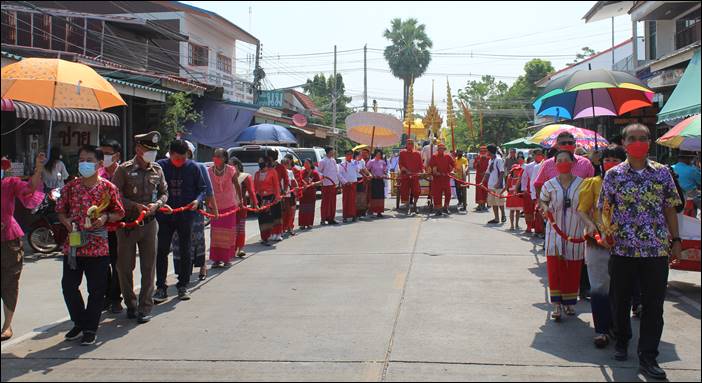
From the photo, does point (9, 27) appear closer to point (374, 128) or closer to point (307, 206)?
point (374, 128)

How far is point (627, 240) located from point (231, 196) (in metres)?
6.18

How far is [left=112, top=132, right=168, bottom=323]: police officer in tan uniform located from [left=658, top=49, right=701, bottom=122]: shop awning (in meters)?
5.28

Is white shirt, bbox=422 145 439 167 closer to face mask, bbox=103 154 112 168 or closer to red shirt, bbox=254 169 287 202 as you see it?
red shirt, bbox=254 169 287 202

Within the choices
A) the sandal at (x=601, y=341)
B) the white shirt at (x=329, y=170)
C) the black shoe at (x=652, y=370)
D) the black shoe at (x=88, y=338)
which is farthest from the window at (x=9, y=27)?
the black shoe at (x=652, y=370)

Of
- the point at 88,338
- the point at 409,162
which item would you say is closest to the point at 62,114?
the point at 409,162

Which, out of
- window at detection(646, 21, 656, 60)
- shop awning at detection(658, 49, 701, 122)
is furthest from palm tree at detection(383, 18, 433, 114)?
shop awning at detection(658, 49, 701, 122)

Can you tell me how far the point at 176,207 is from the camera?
757 cm

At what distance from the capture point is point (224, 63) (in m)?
34.0

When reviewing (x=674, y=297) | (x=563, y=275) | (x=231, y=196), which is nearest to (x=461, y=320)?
(x=563, y=275)

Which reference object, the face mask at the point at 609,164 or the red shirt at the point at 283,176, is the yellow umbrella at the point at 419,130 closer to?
the red shirt at the point at 283,176

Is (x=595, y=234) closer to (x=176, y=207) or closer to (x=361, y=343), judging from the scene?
(x=361, y=343)

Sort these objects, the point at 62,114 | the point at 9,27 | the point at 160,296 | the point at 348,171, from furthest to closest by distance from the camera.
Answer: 1. the point at 9,27
2. the point at 348,171
3. the point at 62,114
4. the point at 160,296

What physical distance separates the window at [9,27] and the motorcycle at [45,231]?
12469mm

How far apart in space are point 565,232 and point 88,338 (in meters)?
4.54
